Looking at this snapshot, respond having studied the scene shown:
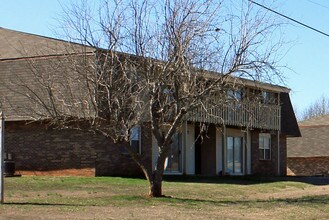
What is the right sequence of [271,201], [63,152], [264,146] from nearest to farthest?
[271,201], [63,152], [264,146]

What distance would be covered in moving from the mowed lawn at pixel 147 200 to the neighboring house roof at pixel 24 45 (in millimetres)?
5279

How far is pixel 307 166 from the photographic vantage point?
5012cm

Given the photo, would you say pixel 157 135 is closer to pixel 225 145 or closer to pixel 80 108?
pixel 80 108

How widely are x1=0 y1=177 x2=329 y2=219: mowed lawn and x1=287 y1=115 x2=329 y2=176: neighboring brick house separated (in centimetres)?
2402

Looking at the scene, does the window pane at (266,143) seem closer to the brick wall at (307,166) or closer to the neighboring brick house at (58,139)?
the neighboring brick house at (58,139)

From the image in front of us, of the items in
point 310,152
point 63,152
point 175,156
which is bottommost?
point 175,156

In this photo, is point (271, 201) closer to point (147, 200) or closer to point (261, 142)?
point (147, 200)

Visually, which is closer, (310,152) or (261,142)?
(261,142)

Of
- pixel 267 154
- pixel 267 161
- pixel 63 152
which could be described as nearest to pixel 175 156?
pixel 63 152

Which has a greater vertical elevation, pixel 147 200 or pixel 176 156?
pixel 176 156

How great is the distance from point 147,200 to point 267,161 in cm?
2196

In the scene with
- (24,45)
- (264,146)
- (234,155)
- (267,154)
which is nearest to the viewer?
(24,45)

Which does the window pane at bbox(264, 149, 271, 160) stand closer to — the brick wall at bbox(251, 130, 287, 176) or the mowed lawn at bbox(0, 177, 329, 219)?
the brick wall at bbox(251, 130, 287, 176)

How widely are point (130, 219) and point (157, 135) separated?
4930 millimetres
